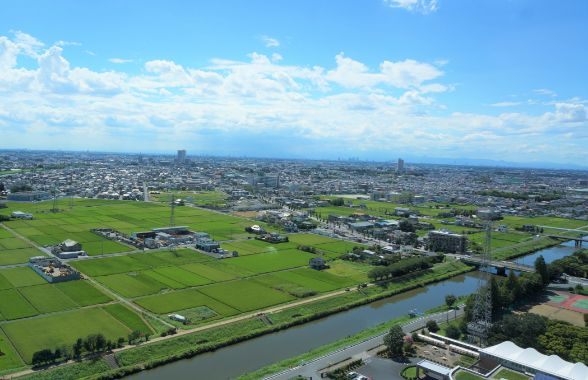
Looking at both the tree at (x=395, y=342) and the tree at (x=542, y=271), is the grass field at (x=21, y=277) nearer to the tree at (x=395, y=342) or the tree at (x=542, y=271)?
the tree at (x=395, y=342)

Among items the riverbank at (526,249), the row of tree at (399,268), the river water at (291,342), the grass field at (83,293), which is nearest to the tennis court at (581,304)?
the river water at (291,342)

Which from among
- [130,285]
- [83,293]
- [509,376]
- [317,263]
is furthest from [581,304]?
[83,293]

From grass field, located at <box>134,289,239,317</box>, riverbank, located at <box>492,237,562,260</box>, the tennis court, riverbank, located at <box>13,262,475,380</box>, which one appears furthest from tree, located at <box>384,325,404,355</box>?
riverbank, located at <box>492,237,562,260</box>

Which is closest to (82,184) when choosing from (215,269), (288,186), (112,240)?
(288,186)

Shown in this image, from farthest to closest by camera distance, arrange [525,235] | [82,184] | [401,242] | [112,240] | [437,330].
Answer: [82,184], [525,235], [401,242], [112,240], [437,330]

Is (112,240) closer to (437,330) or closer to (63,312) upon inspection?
(63,312)

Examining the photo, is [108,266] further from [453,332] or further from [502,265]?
[502,265]
